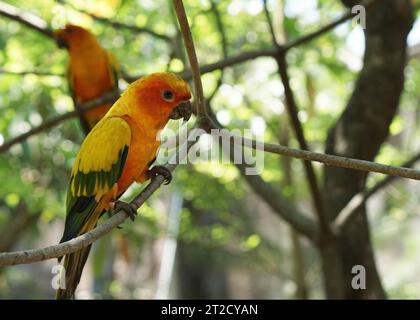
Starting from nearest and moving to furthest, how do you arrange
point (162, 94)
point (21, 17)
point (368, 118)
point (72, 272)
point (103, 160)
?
point (72, 272), point (103, 160), point (162, 94), point (21, 17), point (368, 118)

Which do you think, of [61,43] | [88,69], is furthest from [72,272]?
[88,69]

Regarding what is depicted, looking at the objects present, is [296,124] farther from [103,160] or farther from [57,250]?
[57,250]

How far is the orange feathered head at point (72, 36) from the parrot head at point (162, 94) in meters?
2.37

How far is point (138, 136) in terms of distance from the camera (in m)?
3.31

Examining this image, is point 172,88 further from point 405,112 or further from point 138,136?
point 405,112

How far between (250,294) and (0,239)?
14.6 feet

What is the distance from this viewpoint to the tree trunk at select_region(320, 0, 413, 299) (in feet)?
15.3

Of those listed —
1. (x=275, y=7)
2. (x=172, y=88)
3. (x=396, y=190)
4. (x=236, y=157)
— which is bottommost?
(x=172, y=88)

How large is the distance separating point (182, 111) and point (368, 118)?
1.91 m

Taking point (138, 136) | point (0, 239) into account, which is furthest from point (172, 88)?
Answer: point (0, 239)

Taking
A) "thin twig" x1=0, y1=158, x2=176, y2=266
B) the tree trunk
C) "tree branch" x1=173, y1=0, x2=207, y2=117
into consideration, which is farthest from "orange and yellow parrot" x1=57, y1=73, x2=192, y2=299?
the tree trunk

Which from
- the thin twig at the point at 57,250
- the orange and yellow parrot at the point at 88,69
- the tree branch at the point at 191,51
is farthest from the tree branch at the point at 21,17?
the thin twig at the point at 57,250

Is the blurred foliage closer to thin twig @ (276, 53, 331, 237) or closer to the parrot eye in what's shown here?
thin twig @ (276, 53, 331, 237)

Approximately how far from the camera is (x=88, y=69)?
19.6ft
